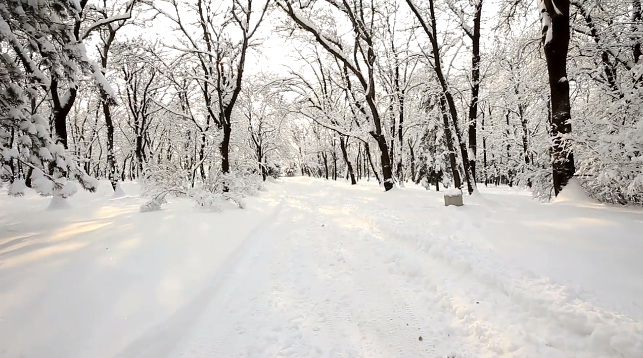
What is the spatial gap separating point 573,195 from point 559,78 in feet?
8.38

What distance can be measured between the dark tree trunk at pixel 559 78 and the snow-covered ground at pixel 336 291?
942 mm

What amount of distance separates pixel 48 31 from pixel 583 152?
9.69 m

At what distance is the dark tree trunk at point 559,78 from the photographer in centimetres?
640

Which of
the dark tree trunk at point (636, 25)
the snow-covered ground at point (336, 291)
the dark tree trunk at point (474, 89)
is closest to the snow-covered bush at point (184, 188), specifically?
the snow-covered ground at point (336, 291)

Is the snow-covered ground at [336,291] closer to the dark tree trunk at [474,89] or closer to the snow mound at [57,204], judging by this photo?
the snow mound at [57,204]

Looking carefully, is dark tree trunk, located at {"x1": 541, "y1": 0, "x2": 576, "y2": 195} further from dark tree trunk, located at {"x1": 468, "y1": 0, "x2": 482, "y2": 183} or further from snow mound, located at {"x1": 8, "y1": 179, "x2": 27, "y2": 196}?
snow mound, located at {"x1": 8, "y1": 179, "x2": 27, "y2": 196}

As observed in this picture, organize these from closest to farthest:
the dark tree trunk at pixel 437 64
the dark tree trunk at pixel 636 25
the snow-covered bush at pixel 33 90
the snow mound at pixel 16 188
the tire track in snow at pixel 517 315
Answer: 1. the tire track in snow at pixel 517 315
2. the snow-covered bush at pixel 33 90
3. the snow mound at pixel 16 188
4. the dark tree trunk at pixel 636 25
5. the dark tree trunk at pixel 437 64

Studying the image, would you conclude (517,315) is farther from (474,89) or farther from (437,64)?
(474,89)

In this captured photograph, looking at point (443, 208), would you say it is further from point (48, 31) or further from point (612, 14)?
point (48, 31)

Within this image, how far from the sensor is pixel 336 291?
3.78 metres

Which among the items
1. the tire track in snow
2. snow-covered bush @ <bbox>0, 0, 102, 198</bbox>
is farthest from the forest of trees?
the tire track in snow

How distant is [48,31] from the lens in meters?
5.36

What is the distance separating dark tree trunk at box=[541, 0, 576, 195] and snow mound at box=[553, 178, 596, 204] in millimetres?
208

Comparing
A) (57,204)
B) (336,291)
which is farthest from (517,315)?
(57,204)
